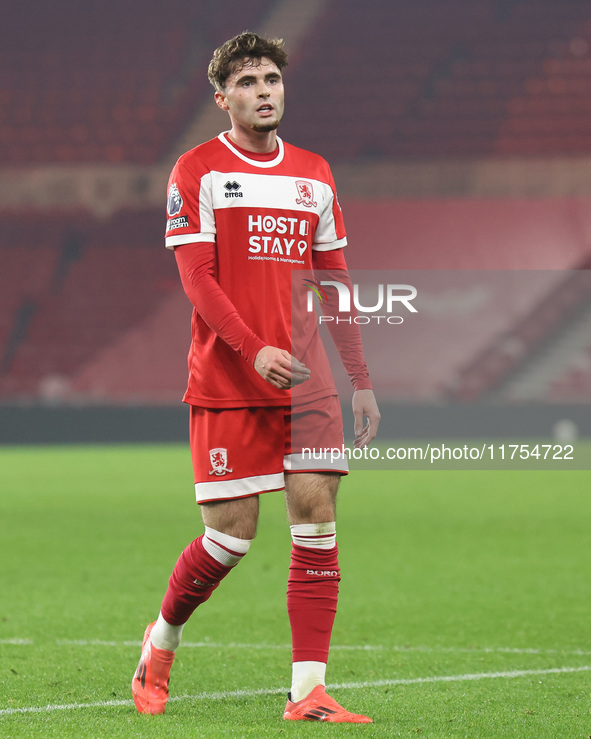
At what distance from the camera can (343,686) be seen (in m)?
3.89

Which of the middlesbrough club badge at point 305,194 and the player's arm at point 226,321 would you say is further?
the middlesbrough club badge at point 305,194

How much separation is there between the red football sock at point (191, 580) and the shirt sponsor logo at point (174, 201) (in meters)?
0.98

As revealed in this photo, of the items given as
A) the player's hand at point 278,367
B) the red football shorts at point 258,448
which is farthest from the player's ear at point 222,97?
the red football shorts at point 258,448

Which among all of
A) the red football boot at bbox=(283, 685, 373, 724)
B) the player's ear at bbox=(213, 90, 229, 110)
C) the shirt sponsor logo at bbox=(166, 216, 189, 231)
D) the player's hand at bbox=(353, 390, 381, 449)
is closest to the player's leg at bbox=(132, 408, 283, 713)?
the player's hand at bbox=(353, 390, 381, 449)

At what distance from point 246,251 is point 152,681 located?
1.33 m

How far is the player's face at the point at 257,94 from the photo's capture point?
3408 millimetres

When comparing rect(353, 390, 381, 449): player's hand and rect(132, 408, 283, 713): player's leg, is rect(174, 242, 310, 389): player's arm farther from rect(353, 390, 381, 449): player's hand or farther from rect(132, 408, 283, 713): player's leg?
rect(353, 390, 381, 449): player's hand

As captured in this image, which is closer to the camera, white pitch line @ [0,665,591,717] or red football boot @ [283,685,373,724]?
red football boot @ [283,685,373,724]

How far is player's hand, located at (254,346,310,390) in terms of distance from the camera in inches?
124

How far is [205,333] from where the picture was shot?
11.4 feet

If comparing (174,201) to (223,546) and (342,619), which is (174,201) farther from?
(342,619)

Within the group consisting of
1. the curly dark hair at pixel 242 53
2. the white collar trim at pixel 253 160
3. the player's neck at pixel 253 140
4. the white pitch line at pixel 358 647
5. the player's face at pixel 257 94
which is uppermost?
the curly dark hair at pixel 242 53

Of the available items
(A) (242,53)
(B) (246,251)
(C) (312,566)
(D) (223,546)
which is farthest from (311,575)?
(A) (242,53)

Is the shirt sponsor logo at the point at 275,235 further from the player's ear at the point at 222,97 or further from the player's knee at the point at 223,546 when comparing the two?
the player's knee at the point at 223,546
